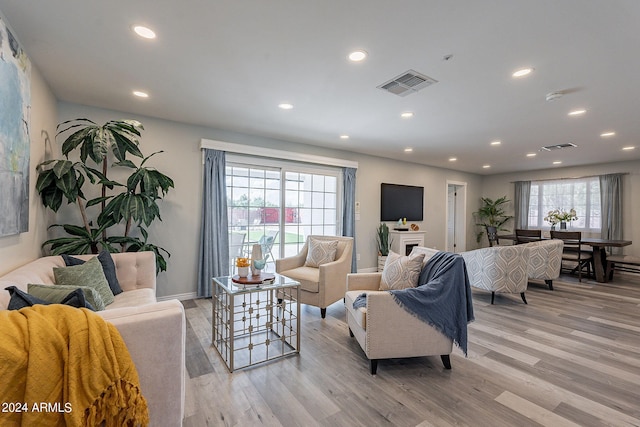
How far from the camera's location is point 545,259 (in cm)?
467

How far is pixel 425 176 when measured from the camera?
23.7 feet

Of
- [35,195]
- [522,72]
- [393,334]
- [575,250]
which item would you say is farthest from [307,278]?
[575,250]

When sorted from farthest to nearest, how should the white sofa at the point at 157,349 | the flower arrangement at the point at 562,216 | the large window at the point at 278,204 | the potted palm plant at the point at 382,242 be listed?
the flower arrangement at the point at 562,216, the potted palm plant at the point at 382,242, the large window at the point at 278,204, the white sofa at the point at 157,349

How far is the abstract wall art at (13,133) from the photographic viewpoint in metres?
1.86

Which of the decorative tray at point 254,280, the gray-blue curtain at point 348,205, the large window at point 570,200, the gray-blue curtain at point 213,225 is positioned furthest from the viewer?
the large window at point 570,200

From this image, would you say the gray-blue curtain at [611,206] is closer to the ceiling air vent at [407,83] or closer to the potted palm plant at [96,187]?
the ceiling air vent at [407,83]

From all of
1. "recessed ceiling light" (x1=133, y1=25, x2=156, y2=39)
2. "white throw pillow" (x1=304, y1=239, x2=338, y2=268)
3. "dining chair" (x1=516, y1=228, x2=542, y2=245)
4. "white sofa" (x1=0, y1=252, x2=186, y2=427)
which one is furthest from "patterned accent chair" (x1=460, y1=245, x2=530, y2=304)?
"recessed ceiling light" (x1=133, y1=25, x2=156, y2=39)

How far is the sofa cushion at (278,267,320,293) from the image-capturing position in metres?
3.42

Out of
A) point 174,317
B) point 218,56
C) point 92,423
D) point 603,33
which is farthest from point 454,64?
point 92,423

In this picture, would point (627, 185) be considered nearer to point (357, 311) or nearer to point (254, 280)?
point (357, 311)

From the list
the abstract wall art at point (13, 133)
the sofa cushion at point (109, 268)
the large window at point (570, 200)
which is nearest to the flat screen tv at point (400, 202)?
the large window at point (570, 200)

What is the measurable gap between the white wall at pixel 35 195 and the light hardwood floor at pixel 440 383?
Result: 1521mm

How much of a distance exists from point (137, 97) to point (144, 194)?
1060mm

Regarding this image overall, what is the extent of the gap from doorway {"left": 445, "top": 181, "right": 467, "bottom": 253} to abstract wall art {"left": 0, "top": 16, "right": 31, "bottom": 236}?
8.35 metres
